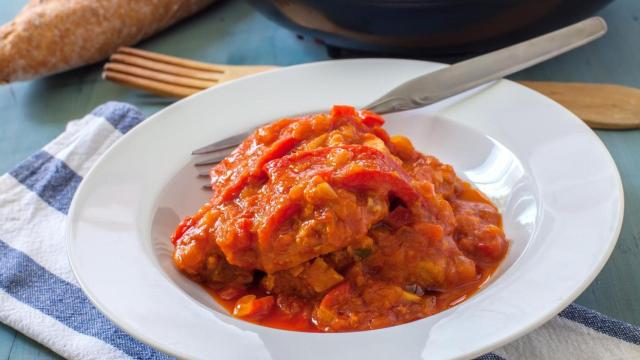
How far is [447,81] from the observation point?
302 cm

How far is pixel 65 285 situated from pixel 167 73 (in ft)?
4.48

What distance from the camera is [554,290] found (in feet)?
6.93

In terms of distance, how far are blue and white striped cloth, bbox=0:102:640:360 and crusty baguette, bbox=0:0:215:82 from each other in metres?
0.55

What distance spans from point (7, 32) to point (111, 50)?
0.52 metres

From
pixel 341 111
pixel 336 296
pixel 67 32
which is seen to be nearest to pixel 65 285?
pixel 336 296

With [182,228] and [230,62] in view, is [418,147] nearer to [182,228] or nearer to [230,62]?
[182,228]

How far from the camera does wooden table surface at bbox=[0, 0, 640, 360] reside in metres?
3.71

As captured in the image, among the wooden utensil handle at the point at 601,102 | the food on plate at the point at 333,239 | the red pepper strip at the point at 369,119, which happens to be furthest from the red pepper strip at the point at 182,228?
the wooden utensil handle at the point at 601,102

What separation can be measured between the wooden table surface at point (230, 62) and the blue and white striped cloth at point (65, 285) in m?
0.35

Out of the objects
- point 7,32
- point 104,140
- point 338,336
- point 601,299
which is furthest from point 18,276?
point 601,299

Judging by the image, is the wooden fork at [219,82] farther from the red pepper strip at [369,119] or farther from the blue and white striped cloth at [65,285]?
the red pepper strip at [369,119]

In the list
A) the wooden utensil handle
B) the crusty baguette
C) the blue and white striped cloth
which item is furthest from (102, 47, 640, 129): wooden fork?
the blue and white striped cloth

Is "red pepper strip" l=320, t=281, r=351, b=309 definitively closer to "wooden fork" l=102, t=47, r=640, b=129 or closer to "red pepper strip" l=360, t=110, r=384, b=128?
"red pepper strip" l=360, t=110, r=384, b=128

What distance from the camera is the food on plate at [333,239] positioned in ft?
7.44
